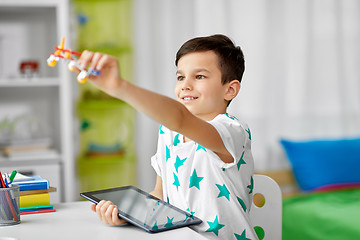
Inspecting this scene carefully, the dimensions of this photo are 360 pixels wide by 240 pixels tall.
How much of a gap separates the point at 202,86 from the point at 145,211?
0.34 m

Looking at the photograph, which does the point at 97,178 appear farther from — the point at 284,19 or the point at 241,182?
the point at 241,182

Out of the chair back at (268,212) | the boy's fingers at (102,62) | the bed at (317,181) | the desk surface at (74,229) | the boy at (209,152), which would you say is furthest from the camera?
the bed at (317,181)

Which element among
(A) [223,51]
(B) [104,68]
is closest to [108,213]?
(B) [104,68]

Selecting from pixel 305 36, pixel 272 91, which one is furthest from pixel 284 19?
pixel 272 91

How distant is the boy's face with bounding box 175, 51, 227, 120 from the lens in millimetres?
1276

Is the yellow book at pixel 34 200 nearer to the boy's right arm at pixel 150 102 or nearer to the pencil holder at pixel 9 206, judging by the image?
the pencil holder at pixel 9 206

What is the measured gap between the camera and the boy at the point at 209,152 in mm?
1130

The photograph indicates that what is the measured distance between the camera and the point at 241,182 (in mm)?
1251

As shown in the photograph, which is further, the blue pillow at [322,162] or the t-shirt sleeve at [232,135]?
the blue pillow at [322,162]

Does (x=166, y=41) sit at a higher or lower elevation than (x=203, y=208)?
higher

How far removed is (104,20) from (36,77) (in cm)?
55

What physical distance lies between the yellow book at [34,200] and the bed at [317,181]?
1644mm

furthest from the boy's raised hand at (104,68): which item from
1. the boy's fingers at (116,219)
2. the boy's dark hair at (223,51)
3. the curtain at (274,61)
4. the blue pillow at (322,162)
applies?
the blue pillow at (322,162)

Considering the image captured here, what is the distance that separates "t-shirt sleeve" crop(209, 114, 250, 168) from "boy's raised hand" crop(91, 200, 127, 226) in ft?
0.88
